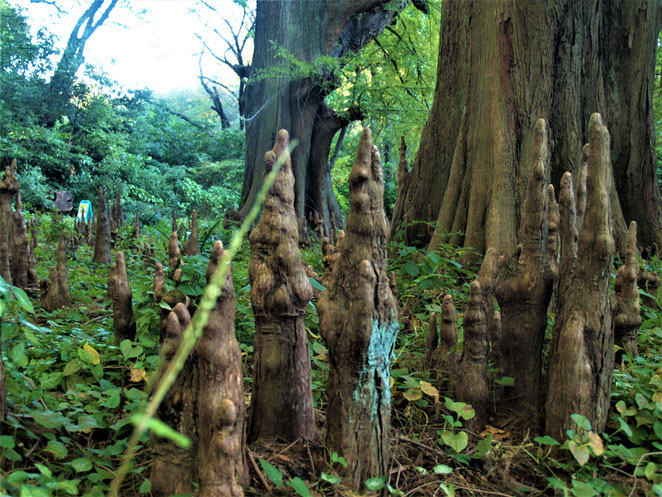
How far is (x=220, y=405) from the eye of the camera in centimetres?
156

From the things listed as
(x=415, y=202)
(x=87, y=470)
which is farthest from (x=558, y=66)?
(x=87, y=470)

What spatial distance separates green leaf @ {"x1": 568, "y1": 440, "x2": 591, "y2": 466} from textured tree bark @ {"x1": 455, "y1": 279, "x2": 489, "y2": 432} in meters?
0.47

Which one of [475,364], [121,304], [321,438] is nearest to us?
[321,438]

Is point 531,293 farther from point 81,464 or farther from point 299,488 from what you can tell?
point 81,464

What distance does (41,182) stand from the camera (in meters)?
18.4

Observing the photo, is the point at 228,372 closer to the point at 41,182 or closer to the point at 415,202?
the point at 415,202

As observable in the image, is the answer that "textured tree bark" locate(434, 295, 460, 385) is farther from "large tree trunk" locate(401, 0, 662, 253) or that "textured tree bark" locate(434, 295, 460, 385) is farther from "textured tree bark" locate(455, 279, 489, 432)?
"large tree trunk" locate(401, 0, 662, 253)

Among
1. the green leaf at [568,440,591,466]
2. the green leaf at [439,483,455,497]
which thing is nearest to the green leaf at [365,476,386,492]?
the green leaf at [439,483,455,497]

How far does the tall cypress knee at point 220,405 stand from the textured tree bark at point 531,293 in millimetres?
1509

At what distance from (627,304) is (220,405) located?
232 centimetres

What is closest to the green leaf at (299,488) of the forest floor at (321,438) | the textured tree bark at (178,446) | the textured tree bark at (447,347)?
the forest floor at (321,438)

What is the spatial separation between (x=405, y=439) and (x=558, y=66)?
3958 mm

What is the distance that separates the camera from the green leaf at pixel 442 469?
6.70 ft

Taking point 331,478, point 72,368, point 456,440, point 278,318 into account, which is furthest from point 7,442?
point 456,440
